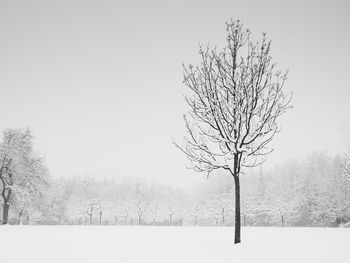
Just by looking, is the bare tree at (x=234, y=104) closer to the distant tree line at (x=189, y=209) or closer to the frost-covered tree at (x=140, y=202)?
the distant tree line at (x=189, y=209)

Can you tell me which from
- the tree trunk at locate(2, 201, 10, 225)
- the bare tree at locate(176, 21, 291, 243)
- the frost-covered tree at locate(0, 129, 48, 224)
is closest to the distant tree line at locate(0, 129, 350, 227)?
the frost-covered tree at locate(0, 129, 48, 224)

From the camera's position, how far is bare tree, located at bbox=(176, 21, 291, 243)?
1133 centimetres

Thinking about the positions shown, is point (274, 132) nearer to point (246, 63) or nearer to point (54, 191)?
point (246, 63)

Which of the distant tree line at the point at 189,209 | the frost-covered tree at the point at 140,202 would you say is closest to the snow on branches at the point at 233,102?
the distant tree line at the point at 189,209

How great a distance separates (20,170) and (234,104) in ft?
116

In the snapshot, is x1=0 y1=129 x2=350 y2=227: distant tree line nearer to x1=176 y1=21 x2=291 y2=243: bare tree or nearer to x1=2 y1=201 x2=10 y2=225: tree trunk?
x1=2 y1=201 x2=10 y2=225: tree trunk

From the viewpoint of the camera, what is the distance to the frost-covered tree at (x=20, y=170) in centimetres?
3791

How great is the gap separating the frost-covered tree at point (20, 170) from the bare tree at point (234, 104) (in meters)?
32.8

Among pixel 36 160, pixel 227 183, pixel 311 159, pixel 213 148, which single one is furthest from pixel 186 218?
pixel 213 148

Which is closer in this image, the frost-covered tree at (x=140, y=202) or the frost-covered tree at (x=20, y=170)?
the frost-covered tree at (x=20, y=170)

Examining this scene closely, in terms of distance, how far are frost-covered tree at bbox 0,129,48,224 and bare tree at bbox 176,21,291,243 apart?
3282 cm

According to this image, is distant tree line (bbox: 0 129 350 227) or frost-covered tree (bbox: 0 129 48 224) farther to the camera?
distant tree line (bbox: 0 129 350 227)

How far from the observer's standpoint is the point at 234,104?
37.9 feet
